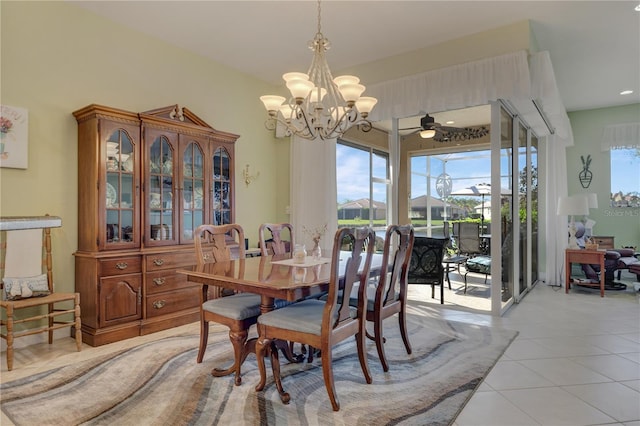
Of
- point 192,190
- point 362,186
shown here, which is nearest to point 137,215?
point 192,190

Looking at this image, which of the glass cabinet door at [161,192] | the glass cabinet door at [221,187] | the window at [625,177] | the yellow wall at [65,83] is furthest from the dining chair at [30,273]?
the window at [625,177]

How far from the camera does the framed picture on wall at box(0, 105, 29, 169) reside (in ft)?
9.66

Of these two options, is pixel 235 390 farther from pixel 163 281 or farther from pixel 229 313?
pixel 163 281

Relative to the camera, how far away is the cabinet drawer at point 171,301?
348cm

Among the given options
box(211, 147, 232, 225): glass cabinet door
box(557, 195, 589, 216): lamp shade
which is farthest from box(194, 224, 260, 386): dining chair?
box(557, 195, 589, 216): lamp shade

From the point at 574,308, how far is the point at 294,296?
389cm

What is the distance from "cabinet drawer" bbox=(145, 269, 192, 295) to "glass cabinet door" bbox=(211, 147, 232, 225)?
2.48 feet

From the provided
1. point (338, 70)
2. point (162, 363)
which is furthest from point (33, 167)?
point (338, 70)

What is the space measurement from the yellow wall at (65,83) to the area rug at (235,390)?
3.96ft

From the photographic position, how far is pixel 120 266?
129 inches

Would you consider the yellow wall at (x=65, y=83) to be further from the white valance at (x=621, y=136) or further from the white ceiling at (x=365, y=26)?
the white valance at (x=621, y=136)

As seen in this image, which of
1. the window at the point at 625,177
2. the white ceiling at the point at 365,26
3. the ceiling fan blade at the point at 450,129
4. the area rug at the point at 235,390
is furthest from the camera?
the window at the point at 625,177

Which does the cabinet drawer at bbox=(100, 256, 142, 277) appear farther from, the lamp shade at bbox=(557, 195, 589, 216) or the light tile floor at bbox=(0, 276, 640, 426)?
the lamp shade at bbox=(557, 195, 589, 216)

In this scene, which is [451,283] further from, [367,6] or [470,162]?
[367,6]
